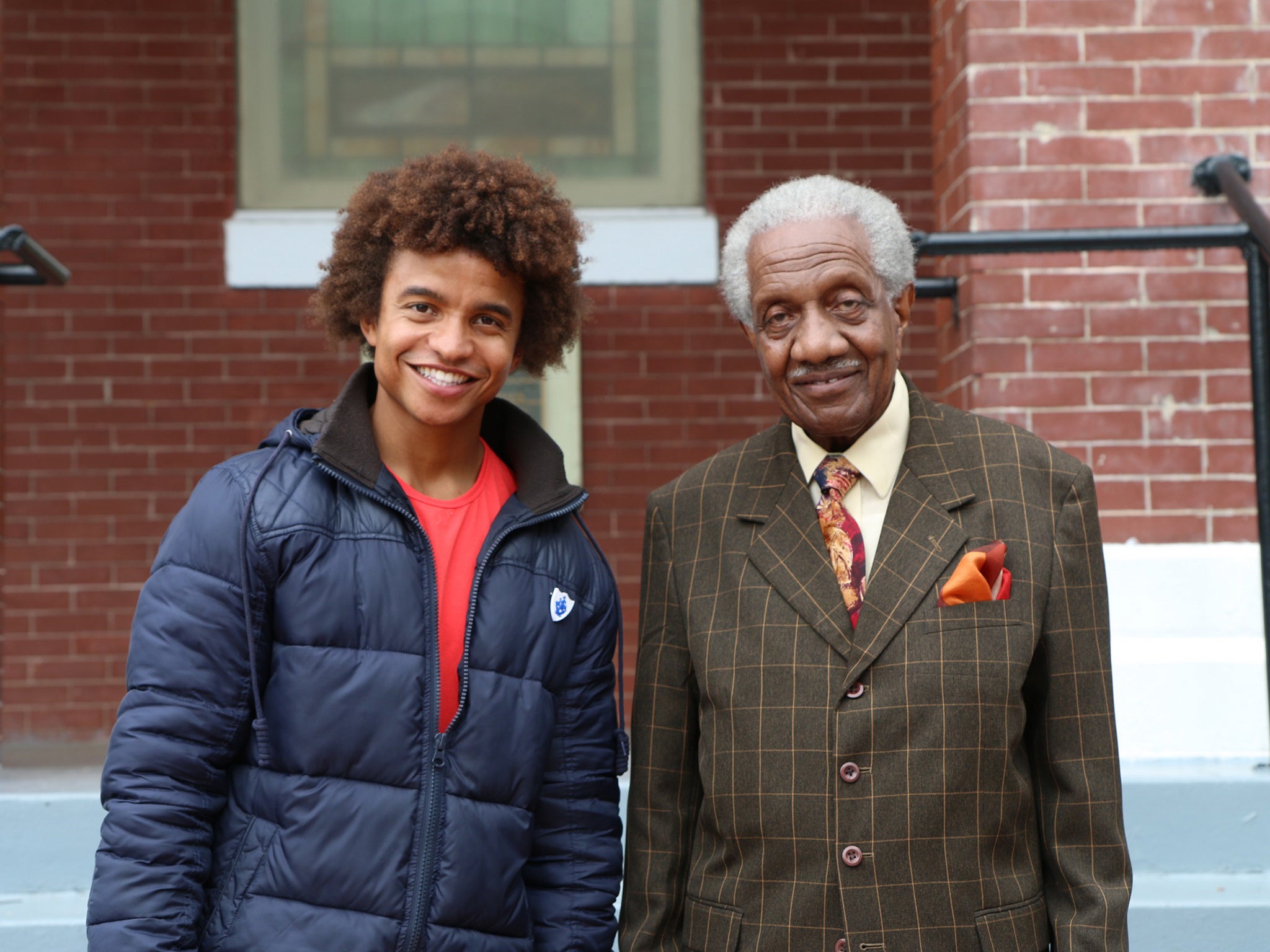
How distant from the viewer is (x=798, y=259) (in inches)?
81.6

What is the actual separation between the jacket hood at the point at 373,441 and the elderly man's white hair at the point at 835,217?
435 mm

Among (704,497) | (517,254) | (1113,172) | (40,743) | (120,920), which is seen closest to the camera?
(120,920)

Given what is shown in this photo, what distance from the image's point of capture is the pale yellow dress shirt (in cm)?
215

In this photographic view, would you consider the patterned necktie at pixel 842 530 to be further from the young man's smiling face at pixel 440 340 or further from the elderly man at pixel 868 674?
the young man's smiling face at pixel 440 340

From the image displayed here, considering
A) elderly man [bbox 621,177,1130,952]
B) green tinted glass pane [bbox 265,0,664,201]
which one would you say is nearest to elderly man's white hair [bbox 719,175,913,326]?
elderly man [bbox 621,177,1130,952]

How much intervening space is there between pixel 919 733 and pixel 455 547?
782 millimetres

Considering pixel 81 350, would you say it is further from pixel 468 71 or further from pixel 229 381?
pixel 468 71

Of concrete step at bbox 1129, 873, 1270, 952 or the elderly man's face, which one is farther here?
concrete step at bbox 1129, 873, 1270, 952

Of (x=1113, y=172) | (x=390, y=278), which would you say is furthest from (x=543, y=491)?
(x=1113, y=172)

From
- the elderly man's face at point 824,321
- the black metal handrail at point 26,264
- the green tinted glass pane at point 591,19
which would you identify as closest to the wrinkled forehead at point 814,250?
the elderly man's face at point 824,321

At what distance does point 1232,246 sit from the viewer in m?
3.37

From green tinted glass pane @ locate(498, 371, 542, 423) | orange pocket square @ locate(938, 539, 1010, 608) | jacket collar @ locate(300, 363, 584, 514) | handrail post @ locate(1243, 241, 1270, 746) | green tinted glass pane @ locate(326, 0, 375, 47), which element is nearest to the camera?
orange pocket square @ locate(938, 539, 1010, 608)

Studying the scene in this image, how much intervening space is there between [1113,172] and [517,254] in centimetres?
209

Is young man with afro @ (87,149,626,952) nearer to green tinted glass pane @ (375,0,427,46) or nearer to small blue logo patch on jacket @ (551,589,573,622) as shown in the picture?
small blue logo patch on jacket @ (551,589,573,622)
